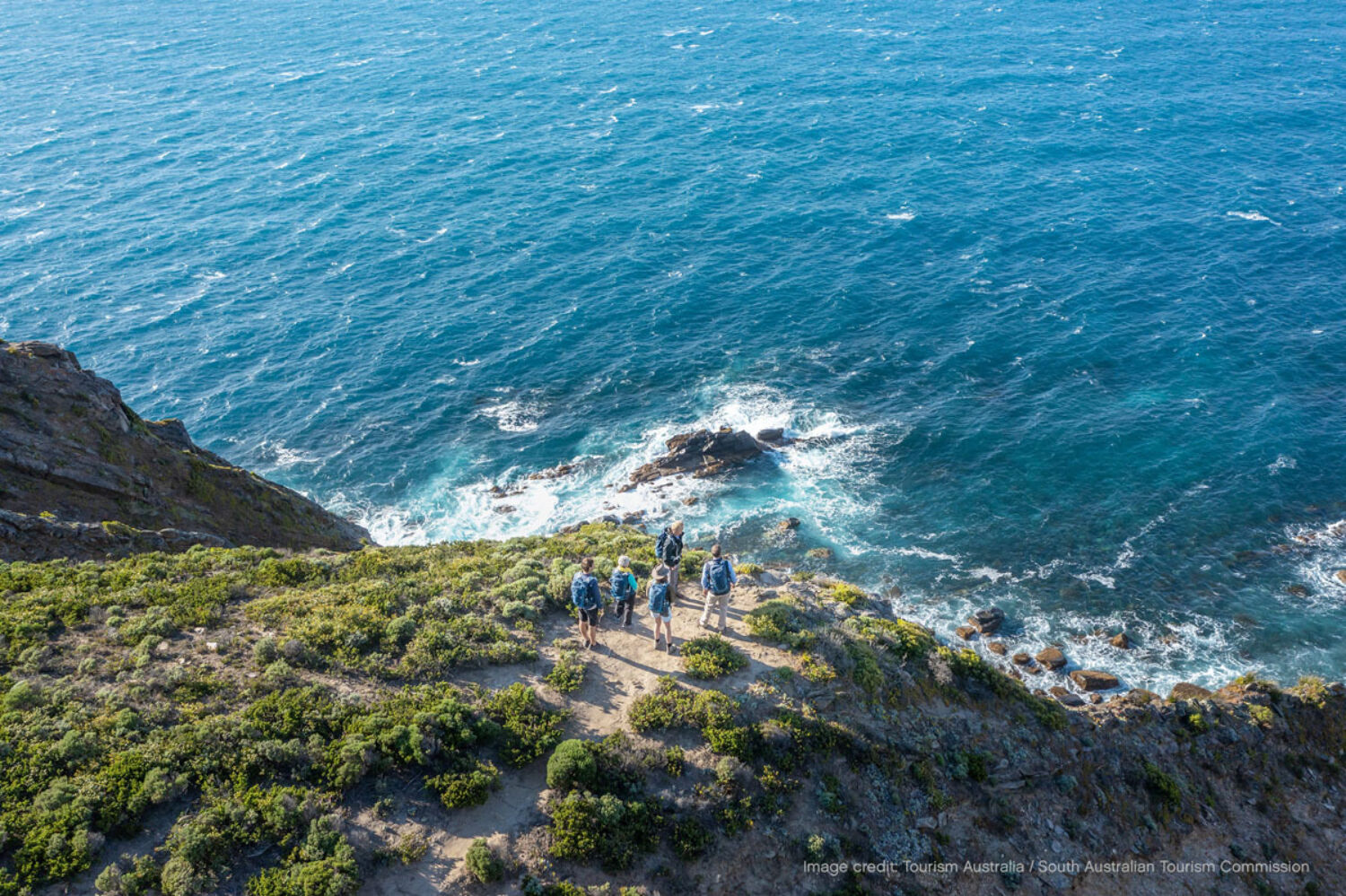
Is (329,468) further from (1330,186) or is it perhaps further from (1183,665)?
(1330,186)

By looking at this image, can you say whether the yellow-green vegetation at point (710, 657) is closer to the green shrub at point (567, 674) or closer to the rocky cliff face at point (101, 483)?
the green shrub at point (567, 674)

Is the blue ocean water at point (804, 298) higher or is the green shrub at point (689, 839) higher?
the green shrub at point (689, 839)

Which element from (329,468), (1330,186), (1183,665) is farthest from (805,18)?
(1183,665)

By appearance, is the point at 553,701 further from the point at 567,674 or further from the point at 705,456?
the point at 705,456

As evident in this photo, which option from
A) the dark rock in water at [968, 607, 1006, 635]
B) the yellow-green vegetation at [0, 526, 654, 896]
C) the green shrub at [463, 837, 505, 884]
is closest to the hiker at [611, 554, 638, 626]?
the yellow-green vegetation at [0, 526, 654, 896]

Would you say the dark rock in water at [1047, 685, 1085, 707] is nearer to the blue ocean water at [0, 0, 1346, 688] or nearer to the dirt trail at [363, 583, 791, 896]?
the blue ocean water at [0, 0, 1346, 688]

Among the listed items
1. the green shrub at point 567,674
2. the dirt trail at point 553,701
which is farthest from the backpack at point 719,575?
the green shrub at point 567,674

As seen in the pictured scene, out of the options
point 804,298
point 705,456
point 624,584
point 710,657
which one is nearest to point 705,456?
point 705,456

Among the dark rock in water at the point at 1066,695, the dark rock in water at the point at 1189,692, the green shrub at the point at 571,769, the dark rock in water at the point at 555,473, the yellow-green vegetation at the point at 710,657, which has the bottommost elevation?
the dark rock in water at the point at 1066,695
